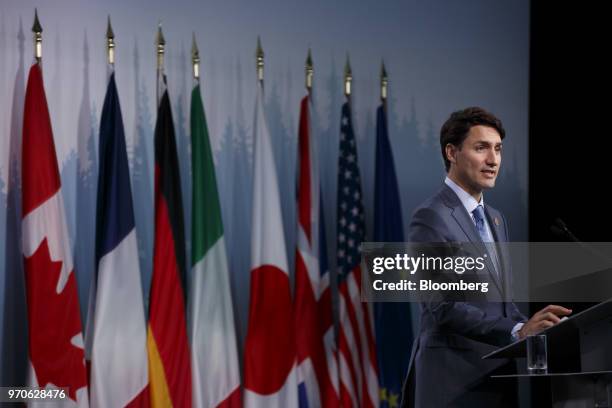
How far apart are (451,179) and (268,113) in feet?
9.45

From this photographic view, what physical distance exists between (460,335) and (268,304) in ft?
8.33

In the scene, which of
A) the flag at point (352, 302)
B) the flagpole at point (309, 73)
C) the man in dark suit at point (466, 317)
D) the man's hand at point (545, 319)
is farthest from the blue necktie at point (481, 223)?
the flagpole at point (309, 73)

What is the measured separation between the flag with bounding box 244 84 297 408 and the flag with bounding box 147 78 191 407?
1.37 feet

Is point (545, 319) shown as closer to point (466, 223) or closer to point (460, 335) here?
point (460, 335)

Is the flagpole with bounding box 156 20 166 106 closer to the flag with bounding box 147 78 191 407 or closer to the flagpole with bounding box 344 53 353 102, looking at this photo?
the flag with bounding box 147 78 191 407

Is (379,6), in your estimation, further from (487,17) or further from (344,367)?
(344,367)

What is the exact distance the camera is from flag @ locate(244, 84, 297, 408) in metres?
5.71

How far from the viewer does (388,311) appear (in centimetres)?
609

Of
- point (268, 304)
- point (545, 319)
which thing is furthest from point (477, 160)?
point (268, 304)

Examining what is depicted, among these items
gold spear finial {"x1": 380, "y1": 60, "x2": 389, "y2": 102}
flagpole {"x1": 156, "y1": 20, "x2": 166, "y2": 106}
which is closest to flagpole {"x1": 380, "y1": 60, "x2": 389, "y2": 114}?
gold spear finial {"x1": 380, "y1": 60, "x2": 389, "y2": 102}

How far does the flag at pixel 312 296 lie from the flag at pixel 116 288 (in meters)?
1.01

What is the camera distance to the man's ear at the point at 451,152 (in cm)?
356

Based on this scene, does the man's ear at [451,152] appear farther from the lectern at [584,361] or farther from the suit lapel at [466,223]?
the lectern at [584,361]

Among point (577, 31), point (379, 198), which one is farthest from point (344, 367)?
point (577, 31)
